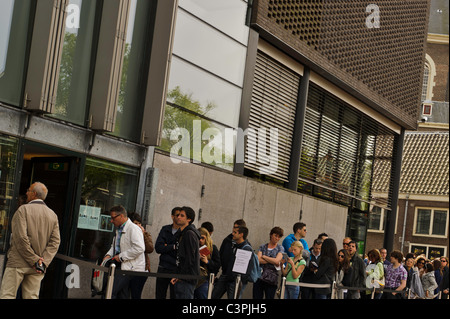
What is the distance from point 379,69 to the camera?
26.9 meters

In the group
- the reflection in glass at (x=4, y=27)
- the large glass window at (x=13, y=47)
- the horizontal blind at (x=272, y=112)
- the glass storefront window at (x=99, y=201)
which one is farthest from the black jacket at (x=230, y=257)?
the horizontal blind at (x=272, y=112)

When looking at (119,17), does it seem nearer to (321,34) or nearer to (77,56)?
(77,56)

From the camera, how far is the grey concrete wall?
15.7 metres

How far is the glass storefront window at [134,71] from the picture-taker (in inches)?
584

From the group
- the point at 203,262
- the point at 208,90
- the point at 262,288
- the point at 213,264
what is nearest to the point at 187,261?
the point at 203,262

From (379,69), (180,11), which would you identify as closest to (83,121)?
(180,11)

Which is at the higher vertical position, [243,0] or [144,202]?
[243,0]

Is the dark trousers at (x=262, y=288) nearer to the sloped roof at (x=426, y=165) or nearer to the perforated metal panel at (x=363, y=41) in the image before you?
the perforated metal panel at (x=363, y=41)

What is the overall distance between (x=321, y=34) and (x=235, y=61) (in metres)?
5.35

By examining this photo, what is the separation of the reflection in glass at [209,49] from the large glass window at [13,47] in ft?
13.3

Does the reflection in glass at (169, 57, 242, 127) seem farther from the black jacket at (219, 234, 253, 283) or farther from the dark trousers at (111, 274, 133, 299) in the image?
the dark trousers at (111, 274, 133, 299)

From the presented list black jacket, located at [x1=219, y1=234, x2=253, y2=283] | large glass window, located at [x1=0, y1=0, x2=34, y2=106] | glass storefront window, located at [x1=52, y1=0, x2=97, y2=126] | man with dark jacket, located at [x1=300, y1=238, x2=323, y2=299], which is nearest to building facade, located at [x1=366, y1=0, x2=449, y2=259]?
man with dark jacket, located at [x1=300, y1=238, x2=323, y2=299]

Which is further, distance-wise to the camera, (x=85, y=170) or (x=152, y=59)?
(x=152, y=59)
